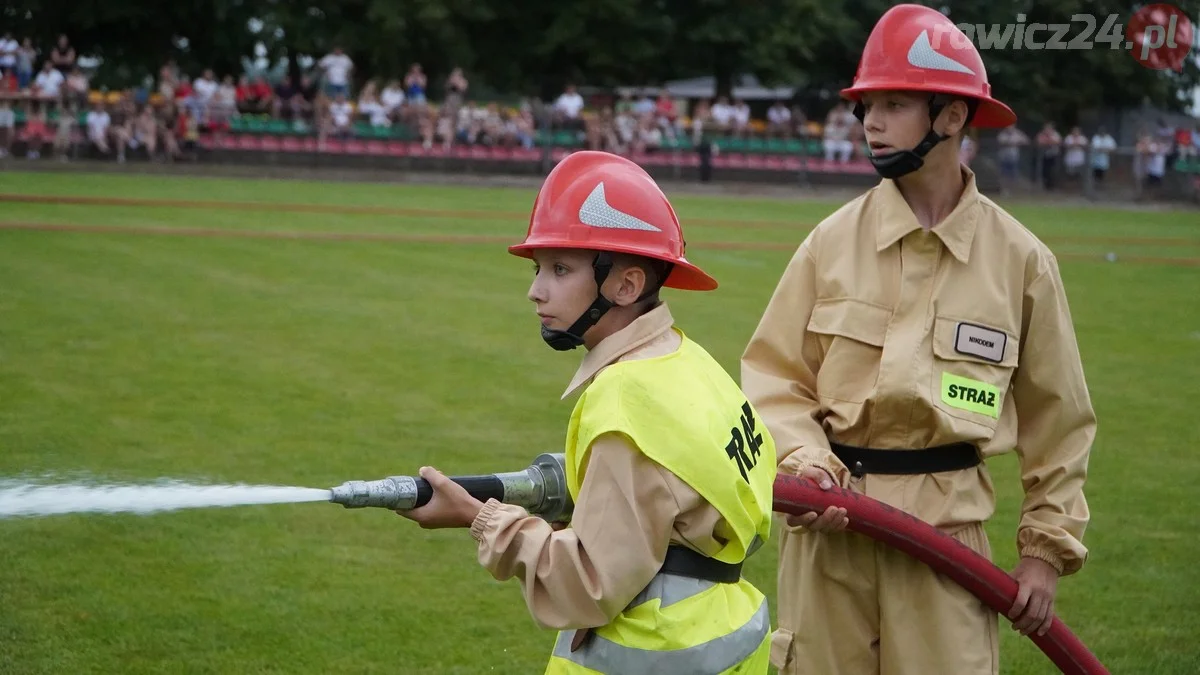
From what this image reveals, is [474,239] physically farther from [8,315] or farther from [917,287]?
[917,287]

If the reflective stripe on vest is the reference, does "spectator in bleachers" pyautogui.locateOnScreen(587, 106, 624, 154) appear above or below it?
above

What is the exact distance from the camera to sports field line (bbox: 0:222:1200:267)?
58.4 ft

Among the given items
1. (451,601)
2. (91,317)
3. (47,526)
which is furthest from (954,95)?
(91,317)

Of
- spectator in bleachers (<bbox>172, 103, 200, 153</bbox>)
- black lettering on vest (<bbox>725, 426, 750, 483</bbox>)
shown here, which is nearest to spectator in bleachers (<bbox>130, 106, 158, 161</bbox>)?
A: spectator in bleachers (<bbox>172, 103, 200, 153</bbox>)

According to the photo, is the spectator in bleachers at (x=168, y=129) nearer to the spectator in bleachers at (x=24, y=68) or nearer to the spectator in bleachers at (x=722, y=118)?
the spectator in bleachers at (x=24, y=68)

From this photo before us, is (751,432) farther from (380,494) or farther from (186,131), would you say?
(186,131)

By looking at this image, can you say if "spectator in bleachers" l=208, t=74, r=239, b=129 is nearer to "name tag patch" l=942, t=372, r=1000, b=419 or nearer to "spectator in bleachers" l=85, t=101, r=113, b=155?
"spectator in bleachers" l=85, t=101, r=113, b=155

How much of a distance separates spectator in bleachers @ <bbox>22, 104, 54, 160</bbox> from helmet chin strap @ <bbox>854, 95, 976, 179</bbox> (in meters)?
28.0

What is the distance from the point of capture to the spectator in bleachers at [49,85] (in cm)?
2984

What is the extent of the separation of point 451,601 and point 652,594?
362 cm

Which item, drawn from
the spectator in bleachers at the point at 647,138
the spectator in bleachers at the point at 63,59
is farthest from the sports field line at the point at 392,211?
the spectator in bleachers at the point at 63,59

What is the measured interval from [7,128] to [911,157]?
28.3 meters

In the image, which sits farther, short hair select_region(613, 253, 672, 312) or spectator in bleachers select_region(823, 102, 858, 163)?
spectator in bleachers select_region(823, 102, 858, 163)

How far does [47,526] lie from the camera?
7.13 m
